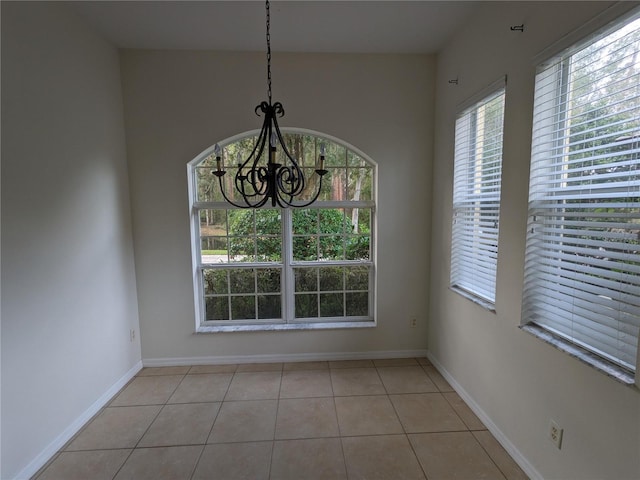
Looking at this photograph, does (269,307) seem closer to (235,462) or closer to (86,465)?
(235,462)

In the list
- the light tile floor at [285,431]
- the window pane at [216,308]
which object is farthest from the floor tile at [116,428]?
the window pane at [216,308]

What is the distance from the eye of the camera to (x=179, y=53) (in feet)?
8.25

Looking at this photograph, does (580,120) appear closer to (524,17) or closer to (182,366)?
(524,17)

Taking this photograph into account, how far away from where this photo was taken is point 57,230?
6.10 ft

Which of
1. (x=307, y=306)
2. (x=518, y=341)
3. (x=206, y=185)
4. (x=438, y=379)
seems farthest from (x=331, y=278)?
(x=518, y=341)

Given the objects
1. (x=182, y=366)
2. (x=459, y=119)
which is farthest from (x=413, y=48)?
(x=182, y=366)

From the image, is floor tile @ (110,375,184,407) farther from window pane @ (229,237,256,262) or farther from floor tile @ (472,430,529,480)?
floor tile @ (472,430,529,480)

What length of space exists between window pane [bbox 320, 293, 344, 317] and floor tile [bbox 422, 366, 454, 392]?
3.11ft

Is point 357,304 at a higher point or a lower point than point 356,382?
higher

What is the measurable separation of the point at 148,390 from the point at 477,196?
3028mm

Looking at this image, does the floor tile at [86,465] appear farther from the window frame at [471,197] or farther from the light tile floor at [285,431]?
the window frame at [471,197]

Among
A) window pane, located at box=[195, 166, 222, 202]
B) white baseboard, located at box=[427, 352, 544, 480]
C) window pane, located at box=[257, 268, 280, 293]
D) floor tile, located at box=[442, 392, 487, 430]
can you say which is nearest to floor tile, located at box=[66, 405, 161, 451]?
window pane, located at box=[257, 268, 280, 293]

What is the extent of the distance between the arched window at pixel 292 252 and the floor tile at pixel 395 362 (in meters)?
0.41

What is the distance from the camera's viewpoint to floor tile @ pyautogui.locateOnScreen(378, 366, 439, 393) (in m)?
2.40
